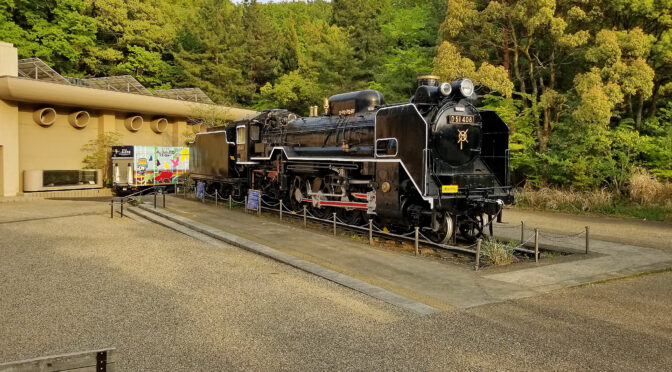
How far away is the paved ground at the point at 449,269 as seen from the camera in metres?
7.28

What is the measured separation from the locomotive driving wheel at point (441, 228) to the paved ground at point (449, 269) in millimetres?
1040

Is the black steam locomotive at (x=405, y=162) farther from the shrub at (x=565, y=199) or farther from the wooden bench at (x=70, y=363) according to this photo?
the wooden bench at (x=70, y=363)

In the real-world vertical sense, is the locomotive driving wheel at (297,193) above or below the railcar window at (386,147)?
below

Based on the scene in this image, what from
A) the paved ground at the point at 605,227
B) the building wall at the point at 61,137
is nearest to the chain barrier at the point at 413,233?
the paved ground at the point at 605,227

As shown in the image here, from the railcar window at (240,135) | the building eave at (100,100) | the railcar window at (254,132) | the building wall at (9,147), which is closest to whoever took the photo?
the railcar window at (254,132)

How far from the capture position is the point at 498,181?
11961mm

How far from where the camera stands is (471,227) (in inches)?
453

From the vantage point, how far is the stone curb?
667 cm

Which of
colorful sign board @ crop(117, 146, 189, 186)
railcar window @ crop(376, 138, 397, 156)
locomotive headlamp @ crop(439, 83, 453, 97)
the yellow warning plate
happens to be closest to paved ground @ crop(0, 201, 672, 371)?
the yellow warning plate

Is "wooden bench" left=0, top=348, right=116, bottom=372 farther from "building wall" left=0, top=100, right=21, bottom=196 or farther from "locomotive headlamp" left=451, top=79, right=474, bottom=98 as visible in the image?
"building wall" left=0, top=100, right=21, bottom=196

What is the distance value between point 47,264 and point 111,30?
113ft

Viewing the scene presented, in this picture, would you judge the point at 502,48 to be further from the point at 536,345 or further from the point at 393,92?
the point at 536,345

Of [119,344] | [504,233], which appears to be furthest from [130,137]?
[119,344]

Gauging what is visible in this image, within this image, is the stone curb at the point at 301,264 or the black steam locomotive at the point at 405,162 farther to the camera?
the black steam locomotive at the point at 405,162
